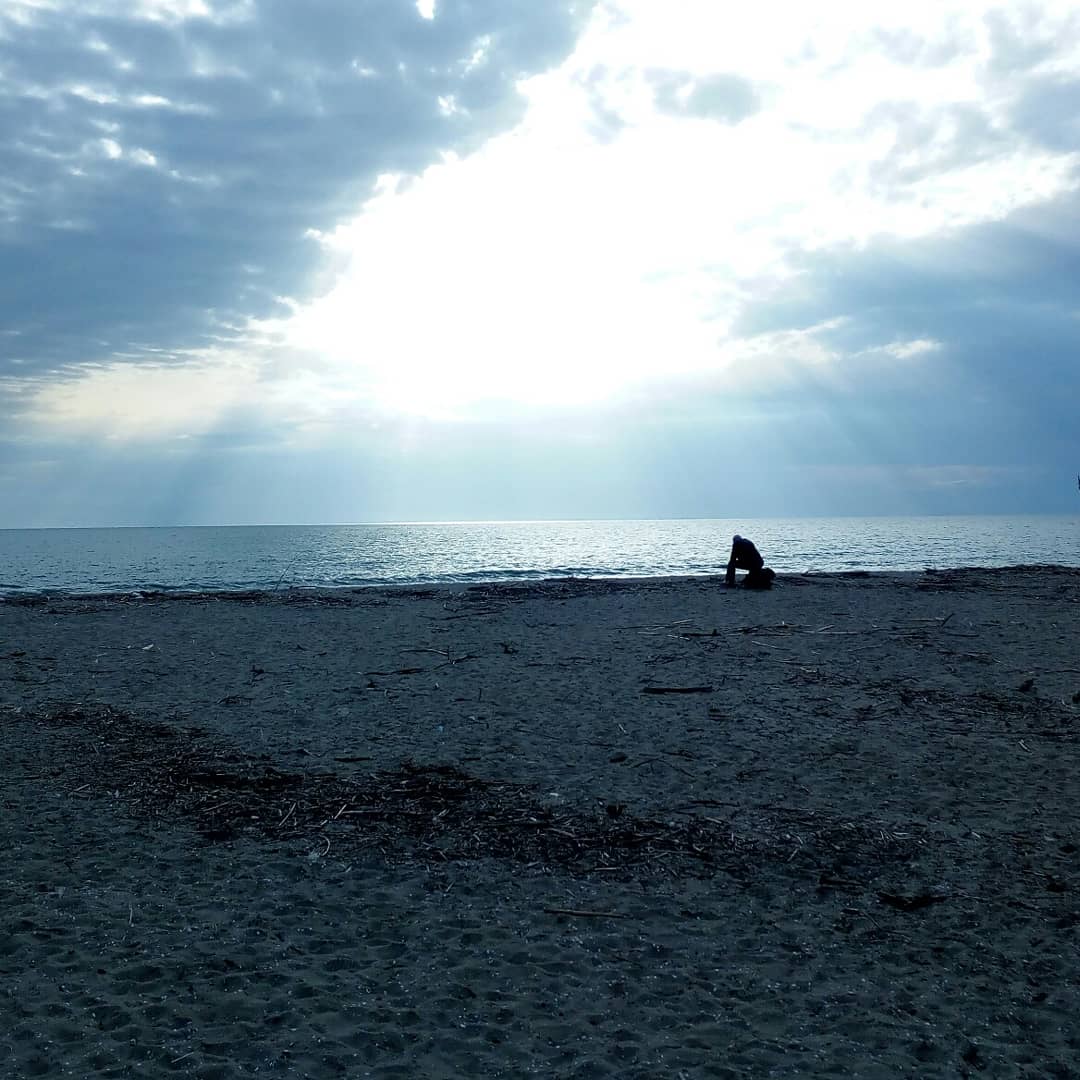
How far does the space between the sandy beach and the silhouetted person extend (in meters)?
12.9

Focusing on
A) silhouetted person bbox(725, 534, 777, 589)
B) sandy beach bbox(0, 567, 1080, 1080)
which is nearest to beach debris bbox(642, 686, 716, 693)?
sandy beach bbox(0, 567, 1080, 1080)

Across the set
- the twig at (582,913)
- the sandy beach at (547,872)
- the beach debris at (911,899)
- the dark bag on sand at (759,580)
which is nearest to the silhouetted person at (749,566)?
the dark bag on sand at (759,580)

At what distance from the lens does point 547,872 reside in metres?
6.34

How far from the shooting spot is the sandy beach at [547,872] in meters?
4.27

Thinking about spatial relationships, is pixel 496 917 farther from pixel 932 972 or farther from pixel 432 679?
pixel 432 679

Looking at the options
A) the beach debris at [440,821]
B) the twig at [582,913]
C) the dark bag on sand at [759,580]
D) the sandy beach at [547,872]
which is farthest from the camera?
the dark bag on sand at [759,580]

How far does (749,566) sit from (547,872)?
22.7 metres

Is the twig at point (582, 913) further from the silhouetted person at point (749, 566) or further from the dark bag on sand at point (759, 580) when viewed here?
the dark bag on sand at point (759, 580)

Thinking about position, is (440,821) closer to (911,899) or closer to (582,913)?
(582,913)

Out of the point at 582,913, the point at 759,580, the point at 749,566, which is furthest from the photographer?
the point at 749,566

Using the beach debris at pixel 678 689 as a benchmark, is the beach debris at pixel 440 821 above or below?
below

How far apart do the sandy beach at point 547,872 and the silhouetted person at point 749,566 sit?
42.3 ft

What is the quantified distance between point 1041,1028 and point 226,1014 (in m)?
→ 4.71

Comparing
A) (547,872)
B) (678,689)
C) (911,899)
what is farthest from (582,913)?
(678,689)
